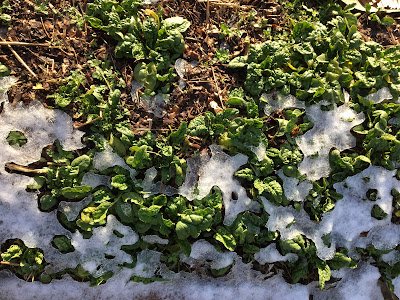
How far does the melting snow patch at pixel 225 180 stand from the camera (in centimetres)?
315

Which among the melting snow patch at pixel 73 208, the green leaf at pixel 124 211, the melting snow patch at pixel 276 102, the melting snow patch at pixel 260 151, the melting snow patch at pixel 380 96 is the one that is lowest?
the melting snow patch at pixel 73 208

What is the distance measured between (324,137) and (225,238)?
1.35 metres

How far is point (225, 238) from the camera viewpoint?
3076 millimetres

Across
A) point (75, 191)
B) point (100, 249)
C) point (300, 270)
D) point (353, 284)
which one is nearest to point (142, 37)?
point (75, 191)

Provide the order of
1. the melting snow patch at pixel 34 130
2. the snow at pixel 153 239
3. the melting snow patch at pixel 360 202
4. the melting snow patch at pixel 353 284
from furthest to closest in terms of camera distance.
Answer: the melting snow patch at pixel 353 284 → the melting snow patch at pixel 360 202 → the snow at pixel 153 239 → the melting snow patch at pixel 34 130

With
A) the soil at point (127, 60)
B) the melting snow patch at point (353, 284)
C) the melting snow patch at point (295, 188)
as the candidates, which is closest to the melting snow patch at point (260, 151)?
the melting snow patch at point (295, 188)

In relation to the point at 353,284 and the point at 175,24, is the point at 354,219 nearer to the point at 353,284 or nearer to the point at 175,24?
the point at 353,284

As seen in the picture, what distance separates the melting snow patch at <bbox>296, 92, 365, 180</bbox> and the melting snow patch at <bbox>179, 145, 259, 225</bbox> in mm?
600

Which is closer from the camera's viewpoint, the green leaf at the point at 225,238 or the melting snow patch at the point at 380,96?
the green leaf at the point at 225,238

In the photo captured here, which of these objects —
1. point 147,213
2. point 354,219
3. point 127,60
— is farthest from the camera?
point 354,219

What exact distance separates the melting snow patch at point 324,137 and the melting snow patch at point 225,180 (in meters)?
0.60

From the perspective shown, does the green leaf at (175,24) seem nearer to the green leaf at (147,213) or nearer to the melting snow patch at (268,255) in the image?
the green leaf at (147,213)

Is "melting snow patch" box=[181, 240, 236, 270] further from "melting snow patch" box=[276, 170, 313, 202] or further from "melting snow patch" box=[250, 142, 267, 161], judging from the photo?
"melting snow patch" box=[250, 142, 267, 161]

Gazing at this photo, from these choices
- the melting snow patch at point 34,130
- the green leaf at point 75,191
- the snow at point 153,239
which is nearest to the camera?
the green leaf at point 75,191
